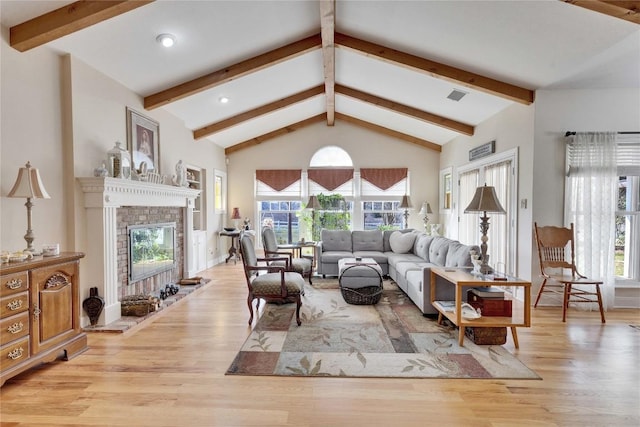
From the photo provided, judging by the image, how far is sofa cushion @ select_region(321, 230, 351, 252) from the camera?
6.27 m

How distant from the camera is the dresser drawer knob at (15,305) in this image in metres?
2.31

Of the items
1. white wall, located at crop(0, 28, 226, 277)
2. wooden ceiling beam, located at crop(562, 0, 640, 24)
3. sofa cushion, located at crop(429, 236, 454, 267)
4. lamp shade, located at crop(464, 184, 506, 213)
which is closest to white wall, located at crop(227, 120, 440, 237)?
sofa cushion, located at crop(429, 236, 454, 267)

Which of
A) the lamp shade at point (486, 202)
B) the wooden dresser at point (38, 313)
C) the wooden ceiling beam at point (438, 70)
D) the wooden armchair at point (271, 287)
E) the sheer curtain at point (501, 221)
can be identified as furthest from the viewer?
the sheer curtain at point (501, 221)

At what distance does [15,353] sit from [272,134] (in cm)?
647

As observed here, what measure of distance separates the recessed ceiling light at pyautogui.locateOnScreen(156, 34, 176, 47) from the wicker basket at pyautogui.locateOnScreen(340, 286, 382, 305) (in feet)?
11.4

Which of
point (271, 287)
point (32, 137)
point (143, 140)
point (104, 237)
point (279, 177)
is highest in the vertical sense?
point (143, 140)

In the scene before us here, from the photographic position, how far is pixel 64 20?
273 centimetres

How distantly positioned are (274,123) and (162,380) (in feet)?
19.4

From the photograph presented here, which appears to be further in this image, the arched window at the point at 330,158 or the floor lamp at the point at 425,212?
the arched window at the point at 330,158

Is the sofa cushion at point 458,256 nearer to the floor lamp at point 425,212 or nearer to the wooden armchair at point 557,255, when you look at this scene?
the wooden armchair at point 557,255

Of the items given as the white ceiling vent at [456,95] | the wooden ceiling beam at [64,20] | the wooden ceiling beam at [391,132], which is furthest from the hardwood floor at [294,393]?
the wooden ceiling beam at [391,132]

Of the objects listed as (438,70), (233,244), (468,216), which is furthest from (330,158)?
(438,70)

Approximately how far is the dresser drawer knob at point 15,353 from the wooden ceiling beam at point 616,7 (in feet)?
16.0

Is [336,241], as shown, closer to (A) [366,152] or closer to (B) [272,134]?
(A) [366,152]
